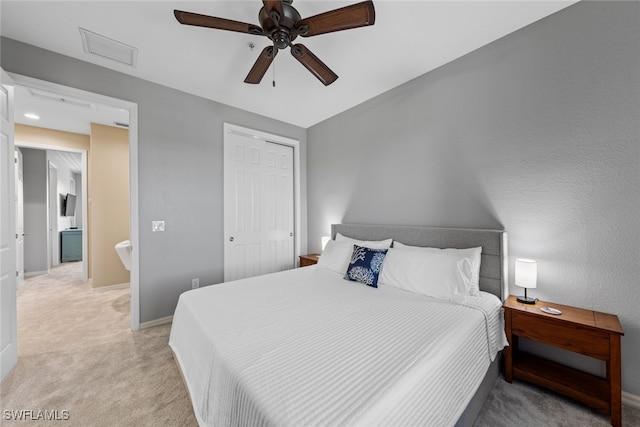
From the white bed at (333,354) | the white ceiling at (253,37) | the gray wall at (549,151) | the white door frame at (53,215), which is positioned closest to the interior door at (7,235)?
the white ceiling at (253,37)

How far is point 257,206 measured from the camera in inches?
140

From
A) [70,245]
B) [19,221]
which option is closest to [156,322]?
[19,221]

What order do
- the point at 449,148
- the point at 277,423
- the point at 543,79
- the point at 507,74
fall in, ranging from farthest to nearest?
the point at 449,148
the point at 507,74
the point at 543,79
the point at 277,423

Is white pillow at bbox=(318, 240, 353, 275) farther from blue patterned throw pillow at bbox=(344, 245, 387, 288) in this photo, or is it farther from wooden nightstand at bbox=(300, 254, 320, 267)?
wooden nightstand at bbox=(300, 254, 320, 267)

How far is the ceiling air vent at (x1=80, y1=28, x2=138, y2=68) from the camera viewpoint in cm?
199

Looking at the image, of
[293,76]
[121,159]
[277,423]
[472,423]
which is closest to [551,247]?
[472,423]

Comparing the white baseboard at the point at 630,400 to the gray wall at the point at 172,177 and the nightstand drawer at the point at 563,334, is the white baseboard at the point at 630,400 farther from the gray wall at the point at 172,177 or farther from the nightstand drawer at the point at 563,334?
the gray wall at the point at 172,177

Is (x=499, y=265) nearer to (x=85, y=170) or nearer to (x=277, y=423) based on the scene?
(x=277, y=423)

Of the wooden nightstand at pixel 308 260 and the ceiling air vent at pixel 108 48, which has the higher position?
the ceiling air vent at pixel 108 48

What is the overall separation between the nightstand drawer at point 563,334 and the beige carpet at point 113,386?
1.36 ft

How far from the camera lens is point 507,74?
2010 mm

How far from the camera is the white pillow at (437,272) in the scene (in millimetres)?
1853

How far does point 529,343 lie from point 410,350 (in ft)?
4.93

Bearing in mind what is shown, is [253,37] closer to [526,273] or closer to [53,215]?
[526,273]
